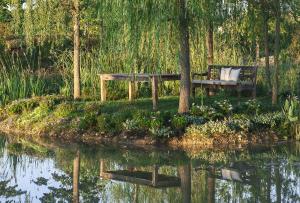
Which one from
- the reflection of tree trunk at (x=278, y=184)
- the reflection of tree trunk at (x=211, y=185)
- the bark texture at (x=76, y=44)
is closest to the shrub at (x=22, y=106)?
the bark texture at (x=76, y=44)

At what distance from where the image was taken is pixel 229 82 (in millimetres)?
14789

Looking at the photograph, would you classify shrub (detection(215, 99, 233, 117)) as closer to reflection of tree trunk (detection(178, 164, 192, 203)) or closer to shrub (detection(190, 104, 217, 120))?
shrub (detection(190, 104, 217, 120))

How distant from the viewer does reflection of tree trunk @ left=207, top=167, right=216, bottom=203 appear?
823cm

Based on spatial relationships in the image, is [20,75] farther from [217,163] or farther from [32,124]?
[217,163]

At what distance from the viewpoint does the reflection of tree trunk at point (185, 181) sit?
845 cm

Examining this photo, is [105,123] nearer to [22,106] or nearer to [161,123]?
[161,123]

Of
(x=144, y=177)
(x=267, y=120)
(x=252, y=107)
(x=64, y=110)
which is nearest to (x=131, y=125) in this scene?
(x=64, y=110)

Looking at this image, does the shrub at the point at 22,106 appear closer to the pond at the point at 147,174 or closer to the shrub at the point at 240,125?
the pond at the point at 147,174

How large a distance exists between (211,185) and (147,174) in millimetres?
1409

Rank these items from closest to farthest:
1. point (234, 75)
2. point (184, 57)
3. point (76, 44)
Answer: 1. point (184, 57)
2. point (234, 75)
3. point (76, 44)

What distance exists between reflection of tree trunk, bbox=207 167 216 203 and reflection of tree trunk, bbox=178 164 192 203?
262 mm

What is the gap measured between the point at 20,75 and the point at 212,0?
830cm

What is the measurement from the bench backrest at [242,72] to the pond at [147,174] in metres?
3.17

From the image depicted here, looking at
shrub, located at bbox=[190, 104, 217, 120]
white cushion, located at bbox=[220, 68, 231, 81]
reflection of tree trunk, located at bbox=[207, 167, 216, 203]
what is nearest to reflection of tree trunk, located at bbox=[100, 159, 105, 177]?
reflection of tree trunk, located at bbox=[207, 167, 216, 203]
